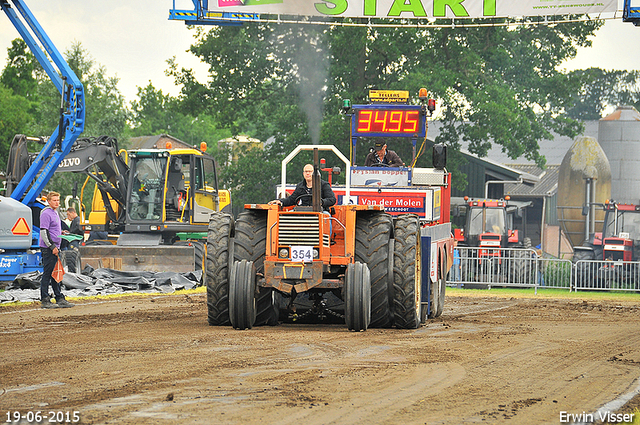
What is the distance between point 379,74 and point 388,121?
832 inches

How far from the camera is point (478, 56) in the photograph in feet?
121

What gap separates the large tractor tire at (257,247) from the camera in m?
11.8

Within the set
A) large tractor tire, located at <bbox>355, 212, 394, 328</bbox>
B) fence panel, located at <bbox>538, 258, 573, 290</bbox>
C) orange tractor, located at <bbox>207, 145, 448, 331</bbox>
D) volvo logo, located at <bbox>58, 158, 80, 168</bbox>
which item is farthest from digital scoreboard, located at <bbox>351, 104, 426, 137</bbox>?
fence panel, located at <bbox>538, 258, 573, 290</bbox>

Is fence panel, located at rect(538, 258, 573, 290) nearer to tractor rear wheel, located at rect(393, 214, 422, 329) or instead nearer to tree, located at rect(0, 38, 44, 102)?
tractor rear wheel, located at rect(393, 214, 422, 329)

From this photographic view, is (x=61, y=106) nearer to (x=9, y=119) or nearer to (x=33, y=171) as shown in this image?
(x=33, y=171)

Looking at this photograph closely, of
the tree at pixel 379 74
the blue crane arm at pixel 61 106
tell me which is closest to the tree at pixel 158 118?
the tree at pixel 379 74

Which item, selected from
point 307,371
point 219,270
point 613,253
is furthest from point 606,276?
point 307,371

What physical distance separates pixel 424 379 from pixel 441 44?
3053cm

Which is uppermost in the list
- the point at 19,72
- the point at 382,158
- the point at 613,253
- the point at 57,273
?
the point at 19,72

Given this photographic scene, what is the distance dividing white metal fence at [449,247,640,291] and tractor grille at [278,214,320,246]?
49.3 feet

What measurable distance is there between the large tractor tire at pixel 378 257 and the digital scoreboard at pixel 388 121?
4739mm

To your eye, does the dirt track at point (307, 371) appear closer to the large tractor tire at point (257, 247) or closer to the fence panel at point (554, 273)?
the large tractor tire at point (257, 247)

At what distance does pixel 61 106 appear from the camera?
1891cm

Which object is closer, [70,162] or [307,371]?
→ [307,371]
